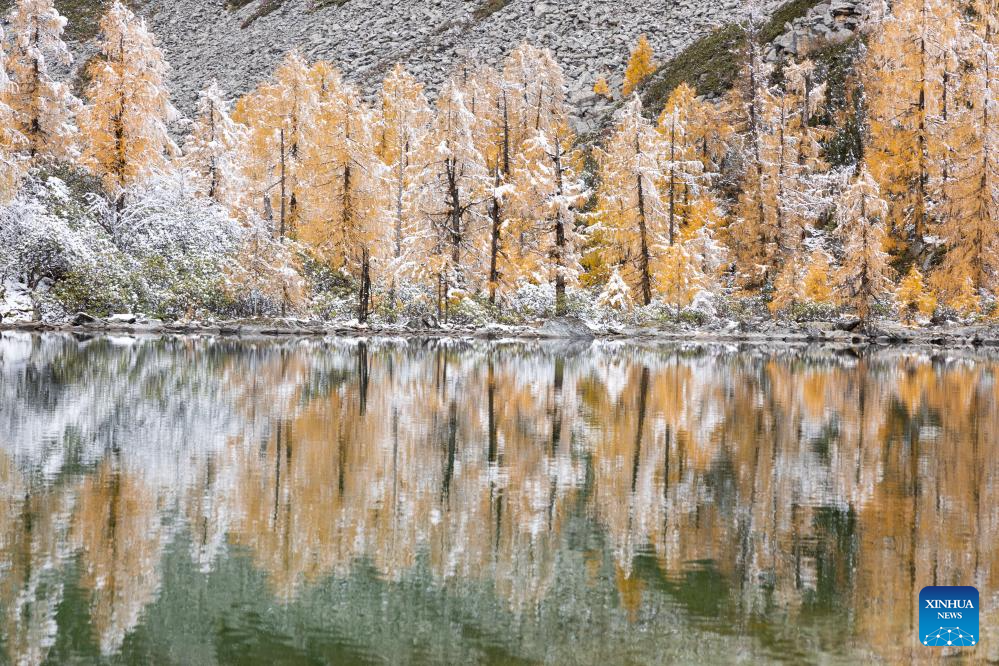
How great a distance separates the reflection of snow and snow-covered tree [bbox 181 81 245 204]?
51.3 meters

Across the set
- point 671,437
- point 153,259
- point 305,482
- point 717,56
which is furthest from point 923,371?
point 717,56

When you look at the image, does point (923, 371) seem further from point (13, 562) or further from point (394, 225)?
point (394, 225)

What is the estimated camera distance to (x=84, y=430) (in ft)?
44.9

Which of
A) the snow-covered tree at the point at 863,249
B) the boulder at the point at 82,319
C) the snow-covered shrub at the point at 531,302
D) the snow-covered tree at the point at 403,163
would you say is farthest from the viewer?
the snow-covered shrub at the point at 531,302

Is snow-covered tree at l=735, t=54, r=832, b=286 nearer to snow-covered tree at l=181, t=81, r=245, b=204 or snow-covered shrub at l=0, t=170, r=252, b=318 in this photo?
snow-covered shrub at l=0, t=170, r=252, b=318

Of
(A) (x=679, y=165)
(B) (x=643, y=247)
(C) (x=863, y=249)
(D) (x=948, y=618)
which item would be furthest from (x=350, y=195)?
(D) (x=948, y=618)

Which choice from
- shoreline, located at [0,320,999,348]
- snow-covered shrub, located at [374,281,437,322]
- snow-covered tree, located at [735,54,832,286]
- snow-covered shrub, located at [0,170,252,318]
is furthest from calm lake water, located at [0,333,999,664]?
snow-covered tree, located at [735,54,832,286]

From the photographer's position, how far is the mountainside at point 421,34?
277ft

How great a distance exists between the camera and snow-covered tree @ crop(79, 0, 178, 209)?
146 ft

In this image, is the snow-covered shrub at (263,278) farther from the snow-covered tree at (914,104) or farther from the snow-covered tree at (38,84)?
the snow-covered tree at (914,104)

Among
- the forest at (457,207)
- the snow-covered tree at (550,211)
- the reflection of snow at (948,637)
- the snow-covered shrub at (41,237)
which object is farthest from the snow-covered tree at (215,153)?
the reflection of snow at (948,637)

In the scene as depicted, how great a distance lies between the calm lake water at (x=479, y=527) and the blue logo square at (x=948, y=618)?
12 cm

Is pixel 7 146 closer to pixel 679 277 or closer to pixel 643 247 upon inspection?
pixel 643 247

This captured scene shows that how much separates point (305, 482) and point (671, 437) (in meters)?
6.20
